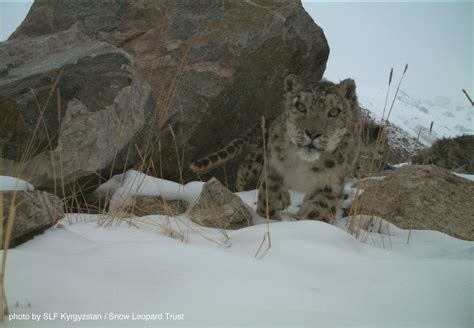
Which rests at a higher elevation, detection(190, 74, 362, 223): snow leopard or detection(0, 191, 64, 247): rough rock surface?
detection(190, 74, 362, 223): snow leopard

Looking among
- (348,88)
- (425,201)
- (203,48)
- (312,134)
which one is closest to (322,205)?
(312,134)

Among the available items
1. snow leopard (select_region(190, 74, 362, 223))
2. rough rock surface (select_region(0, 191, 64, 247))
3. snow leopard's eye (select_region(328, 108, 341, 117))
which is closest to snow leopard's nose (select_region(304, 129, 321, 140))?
snow leopard (select_region(190, 74, 362, 223))

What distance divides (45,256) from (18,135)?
2.74 meters

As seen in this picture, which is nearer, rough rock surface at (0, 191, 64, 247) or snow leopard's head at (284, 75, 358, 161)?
rough rock surface at (0, 191, 64, 247)

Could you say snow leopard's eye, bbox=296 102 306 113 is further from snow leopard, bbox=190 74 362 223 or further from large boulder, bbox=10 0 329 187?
large boulder, bbox=10 0 329 187

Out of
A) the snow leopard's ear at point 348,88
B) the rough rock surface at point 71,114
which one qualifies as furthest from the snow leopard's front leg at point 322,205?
the rough rock surface at point 71,114

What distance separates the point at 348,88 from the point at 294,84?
2.55 ft

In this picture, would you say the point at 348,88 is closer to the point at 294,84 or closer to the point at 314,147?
the point at 294,84

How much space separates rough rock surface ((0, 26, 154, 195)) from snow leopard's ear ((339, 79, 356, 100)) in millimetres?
2751

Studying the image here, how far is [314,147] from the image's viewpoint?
16.9 ft

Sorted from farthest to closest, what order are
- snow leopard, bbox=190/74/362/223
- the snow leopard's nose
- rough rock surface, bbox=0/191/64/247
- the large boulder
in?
the large boulder → snow leopard, bbox=190/74/362/223 → the snow leopard's nose → rough rock surface, bbox=0/191/64/247

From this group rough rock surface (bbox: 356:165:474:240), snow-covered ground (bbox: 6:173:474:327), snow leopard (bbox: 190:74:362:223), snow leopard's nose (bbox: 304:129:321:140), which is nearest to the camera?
snow-covered ground (bbox: 6:173:474:327)

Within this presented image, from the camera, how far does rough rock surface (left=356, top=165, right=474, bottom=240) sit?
5.34 meters

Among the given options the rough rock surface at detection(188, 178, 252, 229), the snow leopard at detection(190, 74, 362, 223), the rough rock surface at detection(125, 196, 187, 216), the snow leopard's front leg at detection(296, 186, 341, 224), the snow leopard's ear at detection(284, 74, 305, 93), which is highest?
the snow leopard's ear at detection(284, 74, 305, 93)
